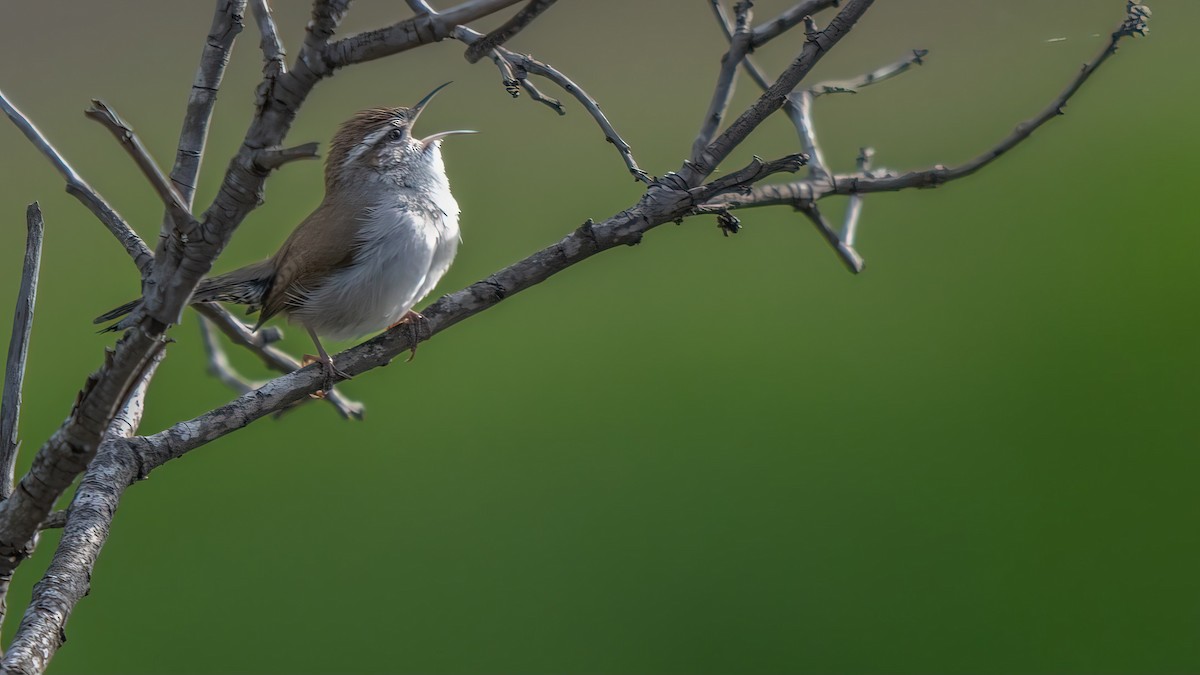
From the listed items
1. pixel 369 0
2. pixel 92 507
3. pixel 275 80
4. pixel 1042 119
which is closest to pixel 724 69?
pixel 1042 119

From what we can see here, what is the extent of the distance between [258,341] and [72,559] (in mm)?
1174

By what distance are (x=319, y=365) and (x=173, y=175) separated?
45 cm

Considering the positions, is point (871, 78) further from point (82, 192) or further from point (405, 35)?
point (82, 192)

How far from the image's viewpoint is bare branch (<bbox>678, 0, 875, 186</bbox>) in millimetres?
1802

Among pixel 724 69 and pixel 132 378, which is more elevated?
pixel 724 69

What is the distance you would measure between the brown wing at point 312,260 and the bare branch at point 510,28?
171 cm

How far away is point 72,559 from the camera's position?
5.32ft

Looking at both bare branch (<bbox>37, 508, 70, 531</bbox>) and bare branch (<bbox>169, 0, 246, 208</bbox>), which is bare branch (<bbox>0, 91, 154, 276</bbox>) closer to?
bare branch (<bbox>169, 0, 246, 208</bbox>)

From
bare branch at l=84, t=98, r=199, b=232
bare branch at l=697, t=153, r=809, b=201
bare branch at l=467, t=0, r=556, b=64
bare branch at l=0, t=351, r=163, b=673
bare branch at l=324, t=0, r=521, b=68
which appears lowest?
bare branch at l=0, t=351, r=163, b=673

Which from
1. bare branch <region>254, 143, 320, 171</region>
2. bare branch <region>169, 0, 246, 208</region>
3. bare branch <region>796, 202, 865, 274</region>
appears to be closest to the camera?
bare branch <region>254, 143, 320, 171</region>

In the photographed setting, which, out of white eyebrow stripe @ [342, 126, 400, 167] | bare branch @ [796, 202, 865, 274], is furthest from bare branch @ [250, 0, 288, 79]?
white eyebrow stripe @ [342, 126, 400, 167]

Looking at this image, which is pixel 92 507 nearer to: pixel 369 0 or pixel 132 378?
pixel 132 378

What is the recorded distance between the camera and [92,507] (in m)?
1.73

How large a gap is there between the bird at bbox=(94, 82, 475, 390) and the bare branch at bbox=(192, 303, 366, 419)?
0.39 feet
